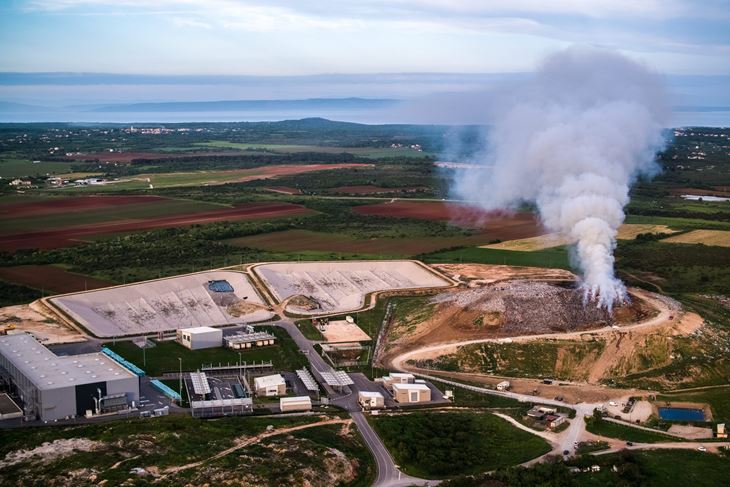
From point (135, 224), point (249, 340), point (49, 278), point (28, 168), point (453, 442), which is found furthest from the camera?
point (28, 168)

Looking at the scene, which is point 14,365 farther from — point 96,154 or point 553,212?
point 96,154

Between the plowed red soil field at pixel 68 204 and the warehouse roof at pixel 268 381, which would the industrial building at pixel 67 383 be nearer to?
the warehouse roof at pixel 268 381

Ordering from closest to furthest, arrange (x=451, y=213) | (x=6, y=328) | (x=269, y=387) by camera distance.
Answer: (x=269, y=387) → (x=6, y=328) → (x=451, y=213)

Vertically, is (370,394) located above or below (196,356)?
above

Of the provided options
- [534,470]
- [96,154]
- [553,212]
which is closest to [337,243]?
[553,212]

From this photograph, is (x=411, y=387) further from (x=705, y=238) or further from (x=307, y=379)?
(x=705, y=238)

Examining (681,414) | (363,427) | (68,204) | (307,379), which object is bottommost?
(363,427)

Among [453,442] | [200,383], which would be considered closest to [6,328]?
[200,383]

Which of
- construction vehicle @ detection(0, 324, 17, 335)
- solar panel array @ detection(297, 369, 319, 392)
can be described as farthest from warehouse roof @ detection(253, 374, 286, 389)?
construction vehicle @ detection(0, 324, 17, 335)
